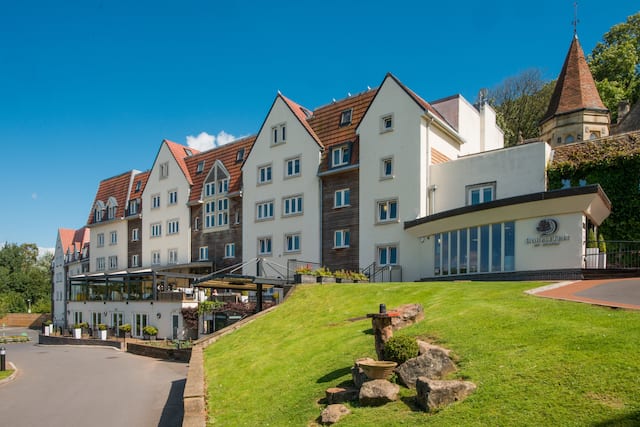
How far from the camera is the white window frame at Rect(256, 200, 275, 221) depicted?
38.8 m

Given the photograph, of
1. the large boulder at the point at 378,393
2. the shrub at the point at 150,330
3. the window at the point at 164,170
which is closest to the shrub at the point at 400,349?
the large boulder at the point at 378,393

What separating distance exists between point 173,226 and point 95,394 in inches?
1237

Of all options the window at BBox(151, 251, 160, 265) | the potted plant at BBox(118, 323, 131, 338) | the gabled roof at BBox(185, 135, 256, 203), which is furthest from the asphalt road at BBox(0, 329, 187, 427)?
the window at BBox(151, 251, 160, 265)

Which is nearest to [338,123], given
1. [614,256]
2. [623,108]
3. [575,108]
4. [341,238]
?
[341,238]

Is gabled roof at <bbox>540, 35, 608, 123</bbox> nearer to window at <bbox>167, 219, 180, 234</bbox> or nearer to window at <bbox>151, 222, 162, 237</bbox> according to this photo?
window at <bbox>167, 219, 180, 234</bbox>

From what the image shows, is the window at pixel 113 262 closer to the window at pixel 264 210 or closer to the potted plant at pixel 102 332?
the potted plant at pixel 102 332

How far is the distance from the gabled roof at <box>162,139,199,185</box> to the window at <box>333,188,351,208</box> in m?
17.9

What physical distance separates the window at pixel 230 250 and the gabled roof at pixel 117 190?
62.2 ft

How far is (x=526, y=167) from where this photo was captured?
27.5 m

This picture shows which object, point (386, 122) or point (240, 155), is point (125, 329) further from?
point (386, 122)

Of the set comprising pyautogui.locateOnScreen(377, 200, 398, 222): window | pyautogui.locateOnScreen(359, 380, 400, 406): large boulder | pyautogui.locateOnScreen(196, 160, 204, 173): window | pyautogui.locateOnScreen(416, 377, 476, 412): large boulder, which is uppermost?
pyautogui.locateOnScreen(196, 160, 204, 173): window

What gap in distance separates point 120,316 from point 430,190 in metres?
28.8

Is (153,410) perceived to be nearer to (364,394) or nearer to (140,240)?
(364,394)

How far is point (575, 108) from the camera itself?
39.1 m
